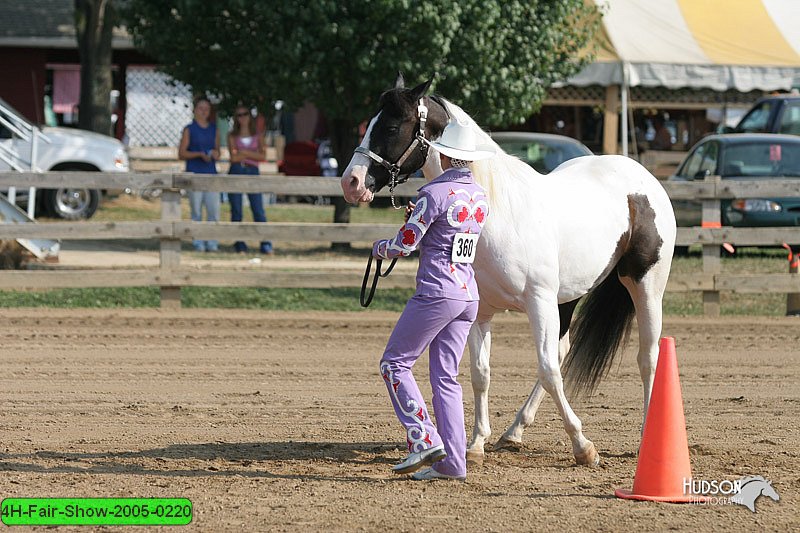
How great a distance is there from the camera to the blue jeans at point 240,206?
628 inches

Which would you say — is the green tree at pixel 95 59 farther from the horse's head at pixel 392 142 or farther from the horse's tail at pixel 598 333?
the horse's head at pixel 392 142

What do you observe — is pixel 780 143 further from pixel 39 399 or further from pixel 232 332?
pixel 39 399

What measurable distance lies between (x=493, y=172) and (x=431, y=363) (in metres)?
1.07

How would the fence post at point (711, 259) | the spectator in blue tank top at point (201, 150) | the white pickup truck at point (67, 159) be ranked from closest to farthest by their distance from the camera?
the fence post at point (711, 259) < the spectator in blue tank top at point (201, 150) < the white pickup truck at point (67, 159)

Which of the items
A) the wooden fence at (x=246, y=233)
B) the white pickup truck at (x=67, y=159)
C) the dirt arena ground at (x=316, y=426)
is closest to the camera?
the dirt arena ground at (x=316, y=426)

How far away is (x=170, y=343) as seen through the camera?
1022 centimetres

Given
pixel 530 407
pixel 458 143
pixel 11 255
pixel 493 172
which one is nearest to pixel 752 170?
pixel 11 255

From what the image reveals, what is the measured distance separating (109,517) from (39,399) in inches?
117

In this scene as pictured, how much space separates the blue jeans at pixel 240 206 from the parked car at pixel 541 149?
3395mm

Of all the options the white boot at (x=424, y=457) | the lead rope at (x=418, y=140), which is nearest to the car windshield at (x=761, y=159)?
the lead rope at (x=418, y=140)

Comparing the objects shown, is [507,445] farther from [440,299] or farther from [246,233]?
[246,233]

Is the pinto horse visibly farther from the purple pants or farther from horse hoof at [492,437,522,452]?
the purple pants

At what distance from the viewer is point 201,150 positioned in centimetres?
1579

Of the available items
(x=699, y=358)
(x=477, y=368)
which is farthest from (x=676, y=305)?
(x=477, y=368)
